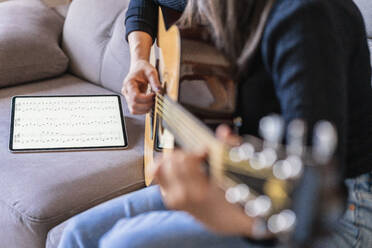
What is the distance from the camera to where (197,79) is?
80cm

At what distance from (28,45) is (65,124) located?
474 mm

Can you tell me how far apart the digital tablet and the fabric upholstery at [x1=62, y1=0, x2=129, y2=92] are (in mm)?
166

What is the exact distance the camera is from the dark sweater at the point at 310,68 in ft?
2.06

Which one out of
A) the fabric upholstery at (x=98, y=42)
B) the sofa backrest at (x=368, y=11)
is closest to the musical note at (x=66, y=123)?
the fabric upholstery at (x=98, y=42)

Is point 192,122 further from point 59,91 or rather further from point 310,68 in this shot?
point 59,91

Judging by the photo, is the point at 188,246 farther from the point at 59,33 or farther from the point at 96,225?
the point at 59,33

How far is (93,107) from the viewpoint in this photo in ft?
4.40

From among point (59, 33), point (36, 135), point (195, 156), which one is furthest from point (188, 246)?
point (59, 33)

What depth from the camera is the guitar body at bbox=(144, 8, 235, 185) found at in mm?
745

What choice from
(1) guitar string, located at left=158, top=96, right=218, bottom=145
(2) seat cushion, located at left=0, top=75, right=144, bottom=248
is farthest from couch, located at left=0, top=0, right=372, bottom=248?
(1) guitar string, located at left=158, top=96, right=218, bottom=145

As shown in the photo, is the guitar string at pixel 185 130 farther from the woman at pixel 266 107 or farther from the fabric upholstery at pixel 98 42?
the fabric upholstery at pixel 98 42

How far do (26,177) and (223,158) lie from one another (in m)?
0.68

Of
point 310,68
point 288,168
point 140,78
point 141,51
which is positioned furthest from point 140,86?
point 288,168

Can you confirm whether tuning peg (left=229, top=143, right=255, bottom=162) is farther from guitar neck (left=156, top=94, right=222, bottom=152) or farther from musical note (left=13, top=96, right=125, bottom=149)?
musical note (left=13, top=96, right=125, bottom=149)
